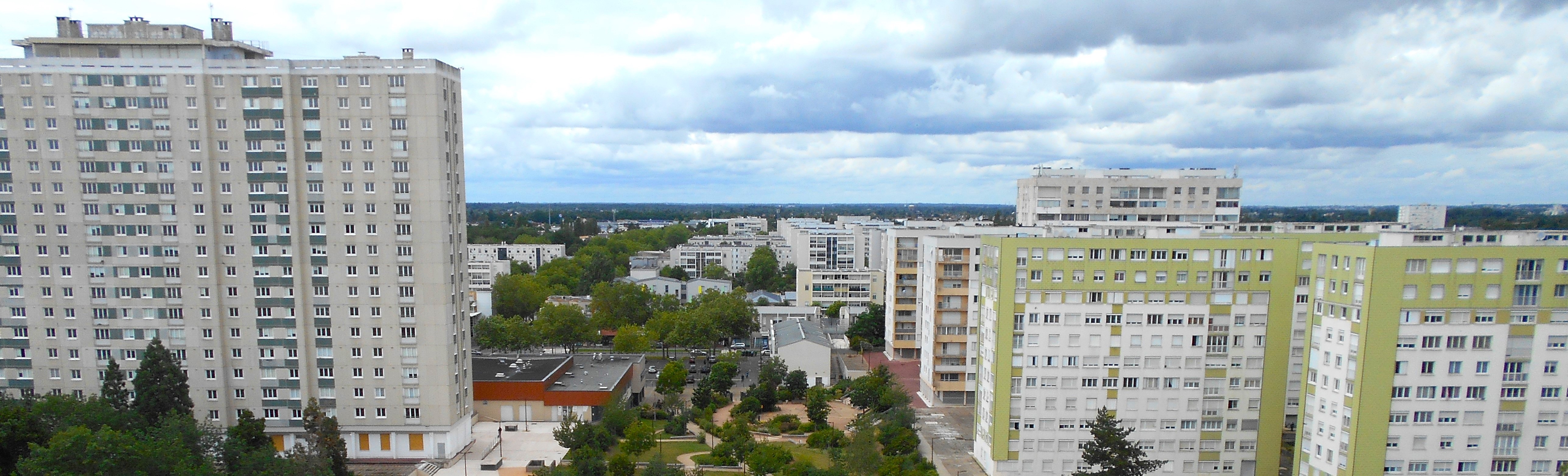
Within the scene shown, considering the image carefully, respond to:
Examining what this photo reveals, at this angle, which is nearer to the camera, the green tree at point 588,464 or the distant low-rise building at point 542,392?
the green tree at point 588,464

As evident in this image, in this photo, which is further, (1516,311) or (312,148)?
(312,148)

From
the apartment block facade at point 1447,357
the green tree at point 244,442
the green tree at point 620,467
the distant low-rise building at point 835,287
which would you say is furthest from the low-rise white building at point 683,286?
the apartment block facade at point 1447,357

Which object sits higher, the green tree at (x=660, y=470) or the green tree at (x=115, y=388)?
the green tree at (x=115, y=388)

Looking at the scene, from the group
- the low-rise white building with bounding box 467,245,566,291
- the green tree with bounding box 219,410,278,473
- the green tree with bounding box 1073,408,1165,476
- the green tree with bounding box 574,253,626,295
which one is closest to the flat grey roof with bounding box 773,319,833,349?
the green tree with bounding box 1073,408,1165,476

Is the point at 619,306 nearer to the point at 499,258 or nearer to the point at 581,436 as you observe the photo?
the point at 581,436

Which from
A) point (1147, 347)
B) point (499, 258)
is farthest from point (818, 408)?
point (499, 258)

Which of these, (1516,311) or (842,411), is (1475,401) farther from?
(842,411)

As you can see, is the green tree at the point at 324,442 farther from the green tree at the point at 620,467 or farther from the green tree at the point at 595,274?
the green tree at the point at 595,274

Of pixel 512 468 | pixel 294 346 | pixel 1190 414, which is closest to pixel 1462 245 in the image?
pixel 1190 414
